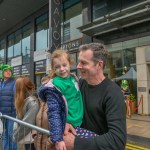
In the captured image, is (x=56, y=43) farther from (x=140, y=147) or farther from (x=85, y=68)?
(x=85, y=68)

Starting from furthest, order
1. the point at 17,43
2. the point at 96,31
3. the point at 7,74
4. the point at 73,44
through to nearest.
→ the point at 17,43, the point at 73,44, the point at 96,31, the point at 7,74

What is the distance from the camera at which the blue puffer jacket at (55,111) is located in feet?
5.84

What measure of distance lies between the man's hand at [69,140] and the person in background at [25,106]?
1575 millimetres

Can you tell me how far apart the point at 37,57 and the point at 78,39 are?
18.2 ft

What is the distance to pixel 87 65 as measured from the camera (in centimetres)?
183

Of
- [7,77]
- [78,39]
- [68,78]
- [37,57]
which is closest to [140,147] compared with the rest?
[7,77]

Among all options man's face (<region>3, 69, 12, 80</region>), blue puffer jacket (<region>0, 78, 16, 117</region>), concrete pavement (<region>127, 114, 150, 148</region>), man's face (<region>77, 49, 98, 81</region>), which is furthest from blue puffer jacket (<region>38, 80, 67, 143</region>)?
concrete pavement (<region>127, 114, 150, 148</region>)

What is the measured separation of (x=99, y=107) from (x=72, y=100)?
0.25 metres

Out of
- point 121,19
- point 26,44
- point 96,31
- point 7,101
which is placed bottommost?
point 7,101

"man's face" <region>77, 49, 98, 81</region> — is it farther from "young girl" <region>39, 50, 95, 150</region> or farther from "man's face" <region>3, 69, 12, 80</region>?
"man's face" <region>3, 69, 12, 80</region>

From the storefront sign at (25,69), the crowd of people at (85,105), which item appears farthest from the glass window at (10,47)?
the crowd of people at (85,105)

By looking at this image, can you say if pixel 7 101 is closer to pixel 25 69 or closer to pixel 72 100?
pixel 72 100

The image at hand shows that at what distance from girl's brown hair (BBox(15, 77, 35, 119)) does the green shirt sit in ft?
6.23

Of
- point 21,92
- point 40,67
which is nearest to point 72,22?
point 40,67
